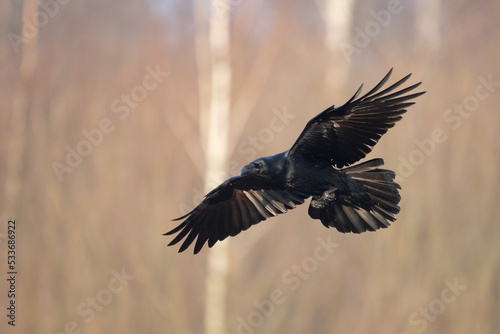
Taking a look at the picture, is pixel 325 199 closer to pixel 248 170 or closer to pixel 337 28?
pixel 248 170

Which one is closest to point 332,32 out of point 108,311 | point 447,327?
point 447,327

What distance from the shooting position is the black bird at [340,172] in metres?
1.97

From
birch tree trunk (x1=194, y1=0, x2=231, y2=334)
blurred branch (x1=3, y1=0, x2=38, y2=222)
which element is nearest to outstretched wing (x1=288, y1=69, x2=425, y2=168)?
birch tree trunk (x1=194, y1=0, x2=231, y2=334)

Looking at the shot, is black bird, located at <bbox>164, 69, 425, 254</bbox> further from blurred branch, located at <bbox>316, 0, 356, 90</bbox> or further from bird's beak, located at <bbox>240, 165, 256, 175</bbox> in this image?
blurred branch, located at <bbox>316, 0, 356, 90</bbox>

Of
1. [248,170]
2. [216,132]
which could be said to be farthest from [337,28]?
[248,170]

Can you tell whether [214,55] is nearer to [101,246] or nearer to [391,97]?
[101,246]

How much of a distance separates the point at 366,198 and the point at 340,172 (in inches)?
5.4

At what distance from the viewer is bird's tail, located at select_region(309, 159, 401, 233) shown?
212 cm

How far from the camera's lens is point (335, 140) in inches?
81.0

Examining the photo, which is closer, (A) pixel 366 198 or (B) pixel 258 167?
(B) pixel 258 167

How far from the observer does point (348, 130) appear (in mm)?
2047

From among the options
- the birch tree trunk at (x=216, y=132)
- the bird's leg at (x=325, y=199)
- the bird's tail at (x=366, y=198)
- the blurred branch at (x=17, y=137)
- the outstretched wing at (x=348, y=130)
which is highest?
the blurred branch at (x=17, y=137)

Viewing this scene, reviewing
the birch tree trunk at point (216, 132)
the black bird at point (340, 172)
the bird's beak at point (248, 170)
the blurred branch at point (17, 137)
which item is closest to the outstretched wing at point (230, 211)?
the black bird at point (340, 172)

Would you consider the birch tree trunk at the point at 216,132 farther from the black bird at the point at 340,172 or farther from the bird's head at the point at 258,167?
the bird's head at the point at 258,167
